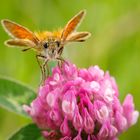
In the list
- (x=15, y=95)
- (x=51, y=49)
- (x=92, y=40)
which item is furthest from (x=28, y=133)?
(x=92, y=40)

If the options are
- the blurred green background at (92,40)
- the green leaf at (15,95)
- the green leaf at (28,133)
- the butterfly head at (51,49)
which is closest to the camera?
the butterfly head at (51,49)

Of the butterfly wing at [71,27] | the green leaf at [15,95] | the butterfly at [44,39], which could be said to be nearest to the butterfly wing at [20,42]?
the butterfly at [44,39]

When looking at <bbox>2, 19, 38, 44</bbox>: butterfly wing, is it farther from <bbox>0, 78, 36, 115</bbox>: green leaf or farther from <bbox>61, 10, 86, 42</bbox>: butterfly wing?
<bbox>0, 78, 36, 115</bbox>: green leaf

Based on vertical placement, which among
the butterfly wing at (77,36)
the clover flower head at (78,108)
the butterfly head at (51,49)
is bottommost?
the clover flower head at (78,108)

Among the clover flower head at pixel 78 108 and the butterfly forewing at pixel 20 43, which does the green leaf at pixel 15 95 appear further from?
the butterfly forewing at pixel 20 43

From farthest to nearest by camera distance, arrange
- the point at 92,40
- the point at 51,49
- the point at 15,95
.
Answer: the point at 92,40, the point at 15,95, the point at 51,49

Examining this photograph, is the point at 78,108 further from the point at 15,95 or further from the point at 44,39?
the point at 15,95
